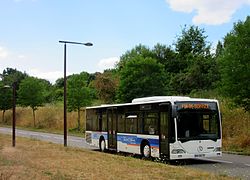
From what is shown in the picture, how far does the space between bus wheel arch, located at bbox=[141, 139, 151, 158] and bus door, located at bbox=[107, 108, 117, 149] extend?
3.82m

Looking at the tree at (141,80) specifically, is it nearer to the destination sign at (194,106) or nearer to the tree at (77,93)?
the tree at (77,93)

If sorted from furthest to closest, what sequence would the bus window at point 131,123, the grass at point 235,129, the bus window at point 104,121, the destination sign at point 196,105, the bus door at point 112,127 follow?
the bus window at point 104,121
the grass at point 235,129
the bus door at point 112,127
the bus window at point 131,123
the destination sign at point 196,105

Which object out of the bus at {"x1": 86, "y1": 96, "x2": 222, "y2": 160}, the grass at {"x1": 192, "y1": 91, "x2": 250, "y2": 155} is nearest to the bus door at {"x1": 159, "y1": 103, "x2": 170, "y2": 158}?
the bus at {"x1": 86, "y1": 96, "x2": 222, "y2": 160}

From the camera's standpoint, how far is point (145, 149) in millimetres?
21469

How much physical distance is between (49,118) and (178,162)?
48.9m

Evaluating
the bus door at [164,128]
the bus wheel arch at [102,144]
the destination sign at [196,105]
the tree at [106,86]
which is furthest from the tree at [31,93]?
the destination sign at [196,105]

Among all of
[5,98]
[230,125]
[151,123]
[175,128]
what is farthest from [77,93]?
[175,128]

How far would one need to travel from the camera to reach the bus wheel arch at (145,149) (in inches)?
833

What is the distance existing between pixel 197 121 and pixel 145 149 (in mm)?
3062

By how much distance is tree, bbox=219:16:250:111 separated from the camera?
80.4 ft

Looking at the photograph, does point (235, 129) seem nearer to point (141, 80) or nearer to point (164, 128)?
point (141, 80)

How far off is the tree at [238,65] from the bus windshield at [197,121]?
15.7ft

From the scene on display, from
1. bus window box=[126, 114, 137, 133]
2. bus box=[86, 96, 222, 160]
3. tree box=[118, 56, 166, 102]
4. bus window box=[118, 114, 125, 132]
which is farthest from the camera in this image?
tree box=[118, 56, 166, 102]

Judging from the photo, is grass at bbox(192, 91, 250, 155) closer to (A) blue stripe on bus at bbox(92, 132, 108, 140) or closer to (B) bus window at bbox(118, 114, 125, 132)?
(B) bus window at bbox(118, 114, 125, 132)
